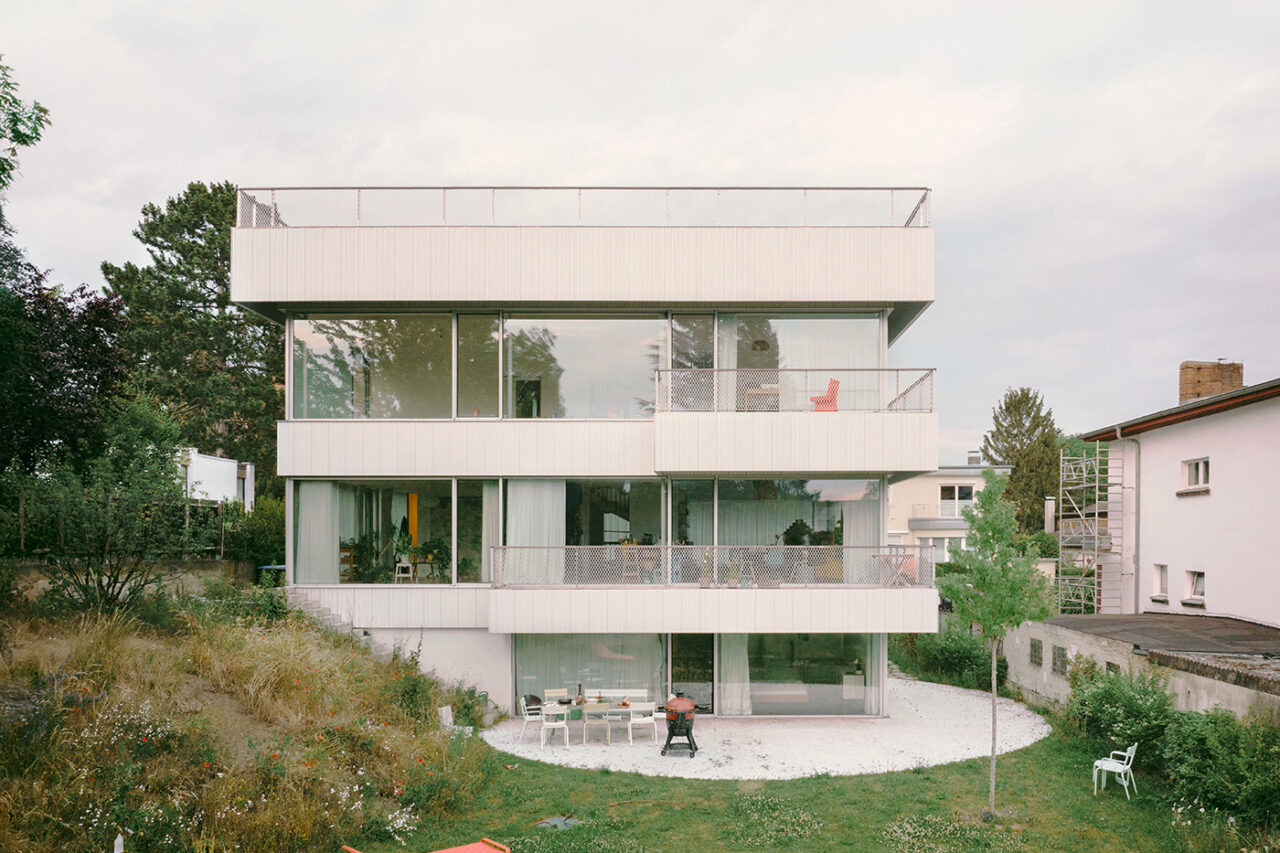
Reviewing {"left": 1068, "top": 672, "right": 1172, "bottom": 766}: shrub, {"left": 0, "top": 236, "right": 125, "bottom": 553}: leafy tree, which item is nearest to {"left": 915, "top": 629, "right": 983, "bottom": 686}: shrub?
{"left": 1068, "top": 672, "right": 1172, "bottom": 766}: shrub

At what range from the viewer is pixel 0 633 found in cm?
1067

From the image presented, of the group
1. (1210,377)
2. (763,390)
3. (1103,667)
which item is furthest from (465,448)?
(1210,377)

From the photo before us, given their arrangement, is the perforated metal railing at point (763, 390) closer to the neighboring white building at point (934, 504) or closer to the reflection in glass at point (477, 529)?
the reflection in glass at point (477, 529)

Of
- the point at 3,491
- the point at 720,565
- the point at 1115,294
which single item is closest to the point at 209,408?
the point at 3,491

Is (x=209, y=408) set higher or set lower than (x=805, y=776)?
higher

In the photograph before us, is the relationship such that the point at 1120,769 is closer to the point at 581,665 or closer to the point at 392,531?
the point at 581,665

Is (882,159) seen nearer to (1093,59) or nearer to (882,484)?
(1093,59)

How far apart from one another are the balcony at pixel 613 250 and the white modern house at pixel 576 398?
1.8 inches

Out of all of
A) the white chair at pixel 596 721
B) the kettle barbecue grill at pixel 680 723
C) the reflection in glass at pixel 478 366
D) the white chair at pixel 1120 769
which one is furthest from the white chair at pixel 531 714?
the white chair at pixel 1120 769

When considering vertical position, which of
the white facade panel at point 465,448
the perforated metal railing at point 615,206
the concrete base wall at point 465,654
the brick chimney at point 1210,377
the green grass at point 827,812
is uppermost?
the perforated metal railing at point 615,206

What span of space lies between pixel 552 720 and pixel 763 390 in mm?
7371

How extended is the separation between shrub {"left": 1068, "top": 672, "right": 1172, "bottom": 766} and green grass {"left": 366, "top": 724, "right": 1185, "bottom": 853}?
1.82 feet

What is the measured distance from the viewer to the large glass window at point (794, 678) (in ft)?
51.6

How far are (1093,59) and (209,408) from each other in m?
32.3
